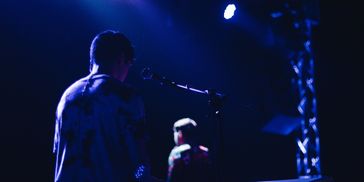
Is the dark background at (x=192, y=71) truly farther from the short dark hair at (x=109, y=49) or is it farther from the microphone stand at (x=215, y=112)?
the short dark hair at (x=109, y=49)

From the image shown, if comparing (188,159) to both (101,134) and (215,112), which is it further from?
(101,134)

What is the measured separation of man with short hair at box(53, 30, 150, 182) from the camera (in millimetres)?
2066

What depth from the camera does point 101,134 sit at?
209 cm

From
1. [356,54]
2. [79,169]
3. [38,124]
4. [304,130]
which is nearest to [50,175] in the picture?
[38,124]

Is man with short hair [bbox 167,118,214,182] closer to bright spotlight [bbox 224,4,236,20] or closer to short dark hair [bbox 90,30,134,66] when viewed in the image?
bright spotlight [bbox 224,4,236,20]

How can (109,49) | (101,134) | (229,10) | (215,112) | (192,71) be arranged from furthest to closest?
(192,71) → (229,10) → (215,112) → (109,49) → (101,134)

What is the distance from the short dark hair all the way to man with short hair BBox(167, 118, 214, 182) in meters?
2.13

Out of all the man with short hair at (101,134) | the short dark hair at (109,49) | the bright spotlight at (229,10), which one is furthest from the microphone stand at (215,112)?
the bright spotlight at (229,10)

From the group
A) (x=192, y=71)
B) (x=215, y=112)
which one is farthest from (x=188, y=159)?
(x=192, y=71)

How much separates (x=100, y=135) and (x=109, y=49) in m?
0.50

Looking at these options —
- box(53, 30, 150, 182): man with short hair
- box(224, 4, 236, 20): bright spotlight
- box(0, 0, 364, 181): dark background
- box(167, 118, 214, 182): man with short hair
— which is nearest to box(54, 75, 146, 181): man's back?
box(53, 30, 150, 182): man with short hair

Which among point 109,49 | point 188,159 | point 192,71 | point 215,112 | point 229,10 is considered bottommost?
point 188,159

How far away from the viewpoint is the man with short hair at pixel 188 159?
167 inches

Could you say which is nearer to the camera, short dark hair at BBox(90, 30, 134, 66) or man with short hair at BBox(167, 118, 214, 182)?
short dark hair at BBox(90, 30, 134, 66)
